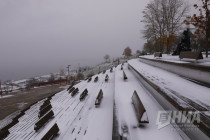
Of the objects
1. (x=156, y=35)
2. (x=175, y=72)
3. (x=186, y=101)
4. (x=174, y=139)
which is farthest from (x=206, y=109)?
(x=156, y=35)

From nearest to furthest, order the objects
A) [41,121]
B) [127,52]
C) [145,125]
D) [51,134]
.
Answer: [145,125]
[51,134]
[41,121]
[127,52]

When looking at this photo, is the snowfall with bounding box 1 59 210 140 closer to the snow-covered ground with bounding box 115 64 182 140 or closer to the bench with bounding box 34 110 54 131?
the snow-covered ground with bounding box 115 64 182 140

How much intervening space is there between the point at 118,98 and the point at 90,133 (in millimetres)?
2097

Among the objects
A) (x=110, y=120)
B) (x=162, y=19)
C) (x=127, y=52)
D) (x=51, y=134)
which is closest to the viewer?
(x=51, y=134)

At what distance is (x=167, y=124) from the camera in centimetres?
317

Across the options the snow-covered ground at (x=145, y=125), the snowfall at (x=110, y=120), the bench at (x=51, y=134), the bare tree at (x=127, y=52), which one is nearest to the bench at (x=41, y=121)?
the snowfall at (x=110, y=120)

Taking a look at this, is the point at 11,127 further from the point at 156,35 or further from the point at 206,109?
the point at 156,35

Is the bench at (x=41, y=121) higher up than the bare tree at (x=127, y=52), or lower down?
lower down

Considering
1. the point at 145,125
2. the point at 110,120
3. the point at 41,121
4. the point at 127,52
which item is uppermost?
the point at 127,52

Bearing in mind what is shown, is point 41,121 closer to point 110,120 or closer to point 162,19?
point 110,120

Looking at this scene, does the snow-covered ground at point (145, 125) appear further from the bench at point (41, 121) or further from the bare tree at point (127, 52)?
the bare tree at point (127, 52)

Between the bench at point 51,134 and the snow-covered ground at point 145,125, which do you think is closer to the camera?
the snow-covered ground at point 145,125

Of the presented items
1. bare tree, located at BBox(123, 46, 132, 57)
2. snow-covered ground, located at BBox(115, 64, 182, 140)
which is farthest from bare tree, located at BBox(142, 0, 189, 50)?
bare tree, located at BBox(123, 46, 132, 57)

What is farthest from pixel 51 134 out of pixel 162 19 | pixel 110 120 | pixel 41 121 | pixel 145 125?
pixel 162 19
